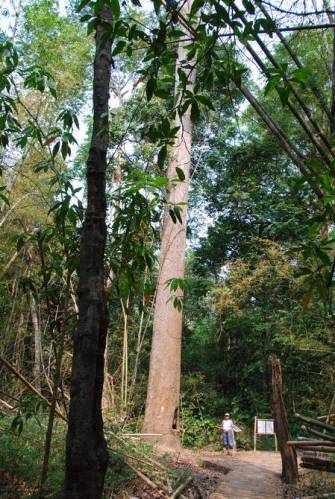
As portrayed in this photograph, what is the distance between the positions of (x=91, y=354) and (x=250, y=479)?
6674 mm

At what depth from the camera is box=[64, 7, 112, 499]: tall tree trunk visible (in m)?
1.41

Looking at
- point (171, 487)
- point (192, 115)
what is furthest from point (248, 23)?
point (171, 487)

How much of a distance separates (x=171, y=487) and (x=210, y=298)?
9485mm

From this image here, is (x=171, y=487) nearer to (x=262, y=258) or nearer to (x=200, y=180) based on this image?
(x=262, y=258)

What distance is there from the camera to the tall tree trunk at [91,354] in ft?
4.63

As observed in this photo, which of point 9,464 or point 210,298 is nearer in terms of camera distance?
point 9,464

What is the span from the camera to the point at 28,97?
9.98 meters

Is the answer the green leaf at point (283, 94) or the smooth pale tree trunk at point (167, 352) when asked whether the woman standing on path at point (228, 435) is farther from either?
the green leaf at point (283, 94)

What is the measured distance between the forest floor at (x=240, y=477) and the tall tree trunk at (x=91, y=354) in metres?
4.85

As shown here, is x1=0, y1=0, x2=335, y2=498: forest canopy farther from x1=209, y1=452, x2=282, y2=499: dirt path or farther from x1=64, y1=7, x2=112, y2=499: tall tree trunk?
x1=209, y1=452, x2=282, y2=499: dirt path

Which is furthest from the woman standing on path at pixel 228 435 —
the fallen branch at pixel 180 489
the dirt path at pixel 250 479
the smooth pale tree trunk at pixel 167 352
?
the fallen branch at pixel 180 489

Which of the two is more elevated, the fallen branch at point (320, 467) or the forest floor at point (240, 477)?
the fallen branch at point (320, 467)

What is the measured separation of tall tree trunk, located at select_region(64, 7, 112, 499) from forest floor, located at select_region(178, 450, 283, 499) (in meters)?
4.85

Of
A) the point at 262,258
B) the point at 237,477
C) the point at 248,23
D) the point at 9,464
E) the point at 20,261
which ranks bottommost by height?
the point at 237,477
